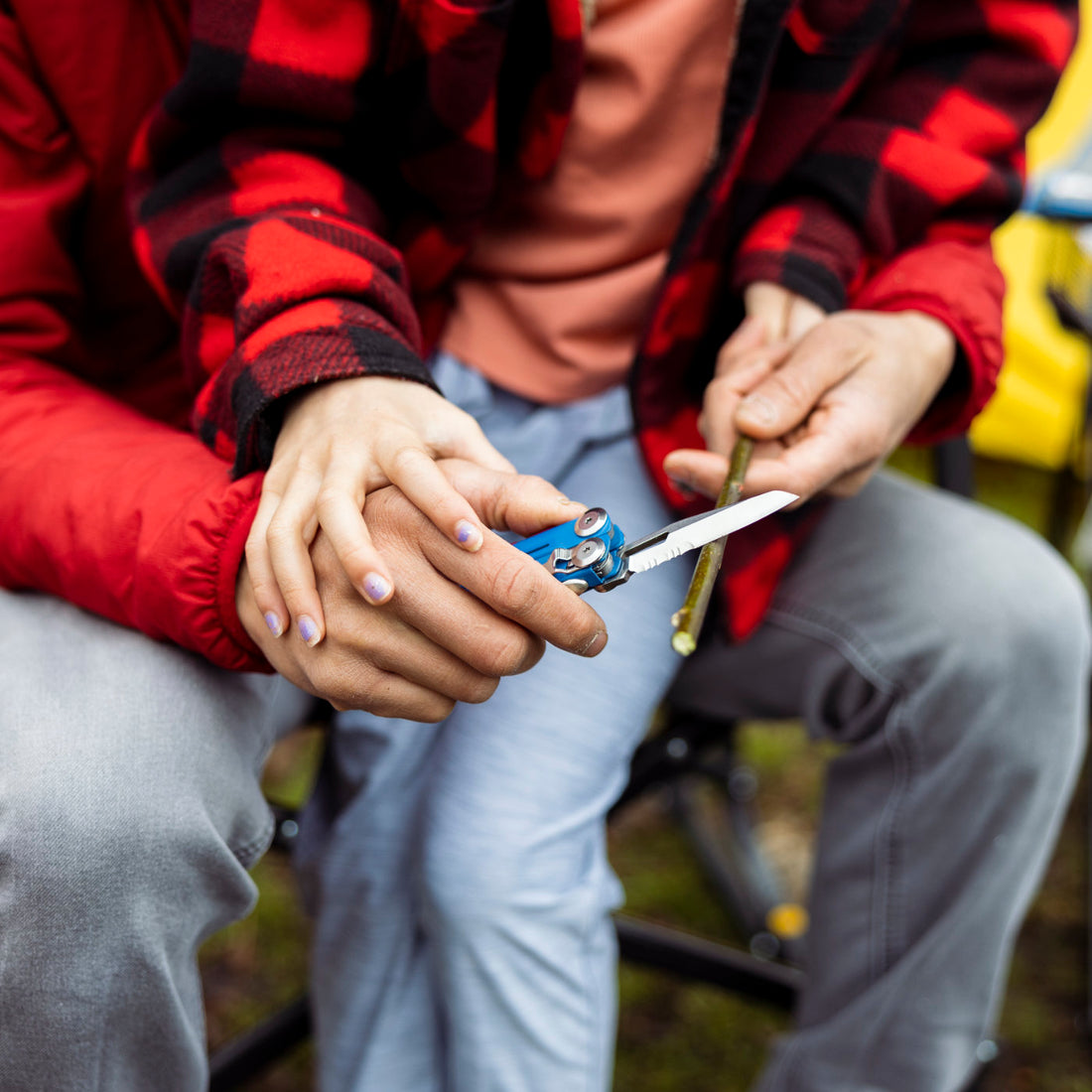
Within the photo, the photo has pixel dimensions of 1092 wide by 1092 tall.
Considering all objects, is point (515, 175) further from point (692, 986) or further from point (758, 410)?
point (692, 986)

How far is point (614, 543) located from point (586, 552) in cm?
2

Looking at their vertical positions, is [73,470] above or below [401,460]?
below

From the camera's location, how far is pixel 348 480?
59cm

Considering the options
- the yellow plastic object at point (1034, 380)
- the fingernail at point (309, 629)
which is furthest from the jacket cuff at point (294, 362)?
the yellow plastic object at point (1034, 380)

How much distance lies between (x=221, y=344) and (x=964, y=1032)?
887 mm

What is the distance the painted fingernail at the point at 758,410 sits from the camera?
0.72 m

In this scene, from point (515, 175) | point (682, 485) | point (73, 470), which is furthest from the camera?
point (515, 175)

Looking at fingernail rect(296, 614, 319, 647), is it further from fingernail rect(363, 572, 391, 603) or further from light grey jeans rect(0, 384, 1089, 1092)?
light grey jeans rect(0, 384, 1089, 1092)

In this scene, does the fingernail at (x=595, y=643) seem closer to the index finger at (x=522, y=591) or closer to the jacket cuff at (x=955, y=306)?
the index finger at (x=522, y=591)

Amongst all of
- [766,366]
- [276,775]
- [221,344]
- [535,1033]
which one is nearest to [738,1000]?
[535,1033]

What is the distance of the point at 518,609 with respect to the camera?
1.80 feet

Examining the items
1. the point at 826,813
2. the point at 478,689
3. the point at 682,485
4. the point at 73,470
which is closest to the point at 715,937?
the point at 826,813

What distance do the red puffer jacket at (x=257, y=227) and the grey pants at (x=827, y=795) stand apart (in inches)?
2.3

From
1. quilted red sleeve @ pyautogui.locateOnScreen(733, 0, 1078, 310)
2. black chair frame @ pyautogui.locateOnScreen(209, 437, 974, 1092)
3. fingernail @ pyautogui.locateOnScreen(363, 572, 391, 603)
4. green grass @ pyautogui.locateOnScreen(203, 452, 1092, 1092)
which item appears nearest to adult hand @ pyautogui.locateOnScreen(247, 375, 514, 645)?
fingernail @ pyautogui.locateOnScreen(363, 572, 391, 603)
